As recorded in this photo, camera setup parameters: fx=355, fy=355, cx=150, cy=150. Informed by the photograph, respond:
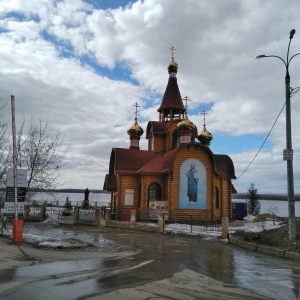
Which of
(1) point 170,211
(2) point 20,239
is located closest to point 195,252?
(2) point 20,239

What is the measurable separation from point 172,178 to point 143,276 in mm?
19505

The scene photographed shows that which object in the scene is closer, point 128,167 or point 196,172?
point 196,172

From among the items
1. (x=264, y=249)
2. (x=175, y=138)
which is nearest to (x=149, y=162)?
(x=175, y=138)

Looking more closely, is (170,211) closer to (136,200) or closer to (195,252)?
(136,200)

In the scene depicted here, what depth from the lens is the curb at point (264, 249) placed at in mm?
11409

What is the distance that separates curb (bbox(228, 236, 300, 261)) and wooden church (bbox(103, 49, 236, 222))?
11.0 m

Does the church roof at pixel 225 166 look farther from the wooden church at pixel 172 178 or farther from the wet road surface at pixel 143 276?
the wet road surface at pixel 143 276

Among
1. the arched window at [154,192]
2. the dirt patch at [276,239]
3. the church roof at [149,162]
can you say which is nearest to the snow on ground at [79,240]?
the dirt patch at [276,239]

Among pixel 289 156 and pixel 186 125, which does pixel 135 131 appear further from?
pixel 289 156

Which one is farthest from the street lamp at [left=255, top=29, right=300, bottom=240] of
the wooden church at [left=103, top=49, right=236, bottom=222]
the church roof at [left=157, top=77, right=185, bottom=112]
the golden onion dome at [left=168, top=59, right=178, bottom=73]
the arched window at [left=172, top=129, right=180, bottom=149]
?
the golden onion dome at [left=168, top=59, right=178, bottom=73]

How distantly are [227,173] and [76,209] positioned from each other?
12896mm

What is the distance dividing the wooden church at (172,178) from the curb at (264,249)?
36.0 feet

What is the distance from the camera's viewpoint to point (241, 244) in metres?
14.7

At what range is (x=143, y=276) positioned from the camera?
299 inches
